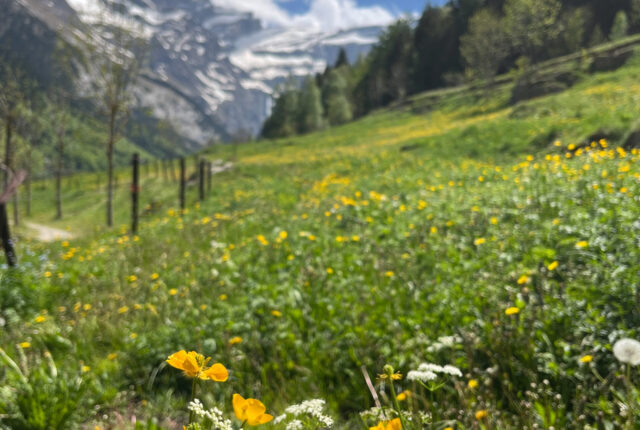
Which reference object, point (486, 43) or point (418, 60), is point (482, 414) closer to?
point (486, 43)

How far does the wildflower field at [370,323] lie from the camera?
8.25ft

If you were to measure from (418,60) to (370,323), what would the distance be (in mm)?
90865

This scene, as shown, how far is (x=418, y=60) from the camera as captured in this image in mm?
85312

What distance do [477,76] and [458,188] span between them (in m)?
60.1

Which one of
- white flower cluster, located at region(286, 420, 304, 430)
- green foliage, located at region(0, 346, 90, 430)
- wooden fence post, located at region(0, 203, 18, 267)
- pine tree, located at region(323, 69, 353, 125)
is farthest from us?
pine tree, located at region(323, 69, 353, 125)

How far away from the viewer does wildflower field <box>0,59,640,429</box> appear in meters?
2.51

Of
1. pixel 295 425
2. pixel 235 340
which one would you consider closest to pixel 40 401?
pixel 235 340

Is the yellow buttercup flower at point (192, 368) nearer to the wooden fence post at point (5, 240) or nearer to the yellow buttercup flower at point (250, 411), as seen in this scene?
the yellow buttercup flower at point (250, 411)

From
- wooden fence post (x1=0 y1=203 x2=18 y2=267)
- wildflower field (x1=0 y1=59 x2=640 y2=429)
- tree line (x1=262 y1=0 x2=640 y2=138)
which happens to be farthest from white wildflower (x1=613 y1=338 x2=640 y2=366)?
tree line (x1=262 y1=0 x2=640 y2=138)

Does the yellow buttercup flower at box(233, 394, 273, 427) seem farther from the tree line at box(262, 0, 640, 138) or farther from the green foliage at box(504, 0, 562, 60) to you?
the tree line at box(262, 0, 640, 138)

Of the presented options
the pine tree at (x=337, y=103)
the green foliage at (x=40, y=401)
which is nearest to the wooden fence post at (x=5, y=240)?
the green foliage at (x=40, y=401)

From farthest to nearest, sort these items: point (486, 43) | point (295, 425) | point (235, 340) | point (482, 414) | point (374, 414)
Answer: point (486, 43) → point (235, 340) → point (482, 414) → point (374, 414) → point (295, 425)

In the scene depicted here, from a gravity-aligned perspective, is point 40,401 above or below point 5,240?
below

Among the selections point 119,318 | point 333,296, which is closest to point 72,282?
point 119,318
